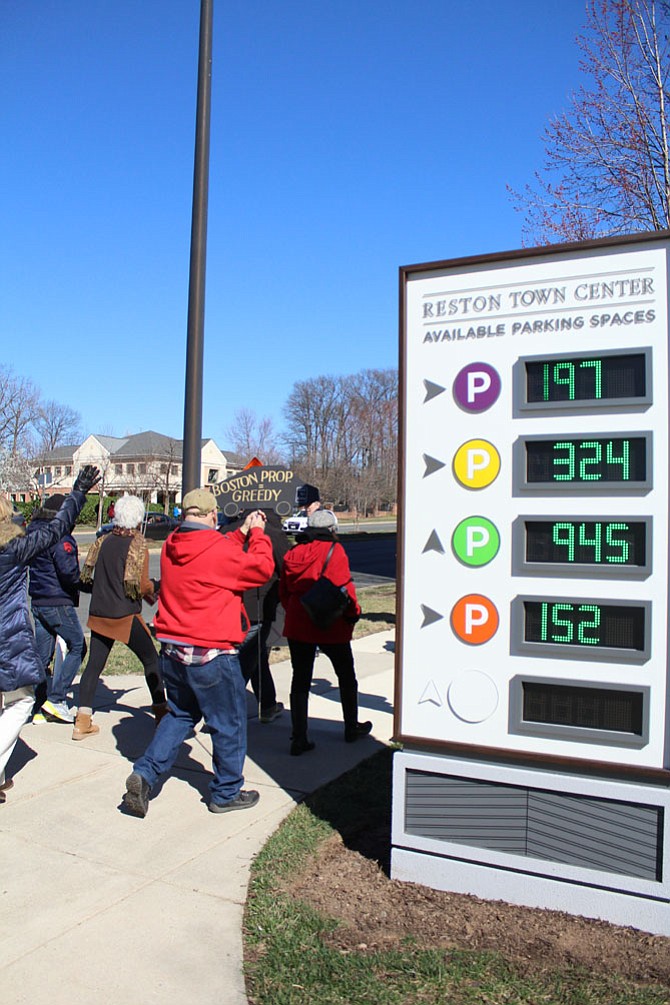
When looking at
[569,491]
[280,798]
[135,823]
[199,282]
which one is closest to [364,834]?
[280,798]

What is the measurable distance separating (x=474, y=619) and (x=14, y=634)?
2.83 m

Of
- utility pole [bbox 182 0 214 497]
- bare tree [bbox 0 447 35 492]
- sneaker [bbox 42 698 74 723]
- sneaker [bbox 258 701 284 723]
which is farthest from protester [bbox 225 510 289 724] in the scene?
bare tree [bbox 0 447 35 492]

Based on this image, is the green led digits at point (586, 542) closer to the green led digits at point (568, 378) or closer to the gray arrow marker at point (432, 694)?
the green led digits at point (568, 378)

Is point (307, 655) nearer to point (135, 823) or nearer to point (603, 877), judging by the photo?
point (135, 823)

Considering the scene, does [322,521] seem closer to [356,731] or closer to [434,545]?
[356,731]

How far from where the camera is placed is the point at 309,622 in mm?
6137

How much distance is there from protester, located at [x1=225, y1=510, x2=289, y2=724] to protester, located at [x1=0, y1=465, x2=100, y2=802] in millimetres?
1925

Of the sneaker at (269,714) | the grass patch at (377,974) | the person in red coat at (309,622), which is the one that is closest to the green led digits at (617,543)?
the grass patch at (377,974)

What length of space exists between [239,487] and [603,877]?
14.6 ft

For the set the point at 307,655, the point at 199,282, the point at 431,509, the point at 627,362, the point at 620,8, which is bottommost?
the point at 307,655

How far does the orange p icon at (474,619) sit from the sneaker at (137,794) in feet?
7.11

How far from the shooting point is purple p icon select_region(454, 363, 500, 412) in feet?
13.0

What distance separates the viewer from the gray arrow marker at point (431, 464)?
13.4 ft

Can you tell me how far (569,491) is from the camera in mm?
3756
